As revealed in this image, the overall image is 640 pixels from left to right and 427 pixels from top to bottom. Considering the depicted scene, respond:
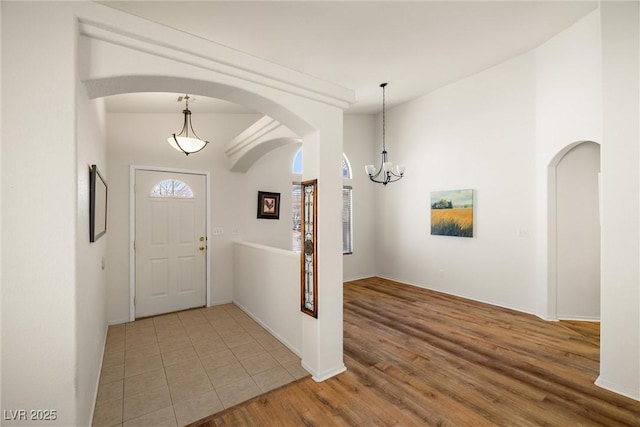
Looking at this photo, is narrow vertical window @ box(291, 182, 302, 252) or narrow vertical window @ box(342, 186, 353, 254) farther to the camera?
narrow vertical window @ box(342, 186, 353, 254)

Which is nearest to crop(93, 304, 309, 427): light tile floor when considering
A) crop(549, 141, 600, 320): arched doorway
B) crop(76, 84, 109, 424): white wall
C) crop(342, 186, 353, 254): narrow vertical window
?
crop(76, 84, 109, 424): white wall

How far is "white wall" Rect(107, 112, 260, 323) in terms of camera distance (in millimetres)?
3842

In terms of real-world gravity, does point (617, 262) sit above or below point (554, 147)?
below

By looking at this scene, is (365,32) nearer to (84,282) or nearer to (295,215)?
(295,215)

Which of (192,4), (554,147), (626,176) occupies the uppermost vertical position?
(192,4)

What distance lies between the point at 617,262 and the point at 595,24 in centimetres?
269

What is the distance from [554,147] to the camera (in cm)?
364

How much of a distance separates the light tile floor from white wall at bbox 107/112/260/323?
82 centimetres

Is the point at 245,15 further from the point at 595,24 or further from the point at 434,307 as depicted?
the point at 434,307

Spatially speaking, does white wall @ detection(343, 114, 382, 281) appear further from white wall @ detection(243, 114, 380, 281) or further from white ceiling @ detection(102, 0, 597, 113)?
white ceiling @ detection(102, 0, 597, 113)

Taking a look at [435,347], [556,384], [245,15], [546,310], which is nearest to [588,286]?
[546,310]

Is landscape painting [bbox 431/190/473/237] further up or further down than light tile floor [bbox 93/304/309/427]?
further up

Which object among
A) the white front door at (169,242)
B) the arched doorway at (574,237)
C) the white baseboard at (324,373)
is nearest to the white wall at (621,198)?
the arched doorway at (574,237)

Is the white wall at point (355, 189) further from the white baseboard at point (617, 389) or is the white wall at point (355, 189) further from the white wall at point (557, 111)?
the white baseboard at point (617, 389)
